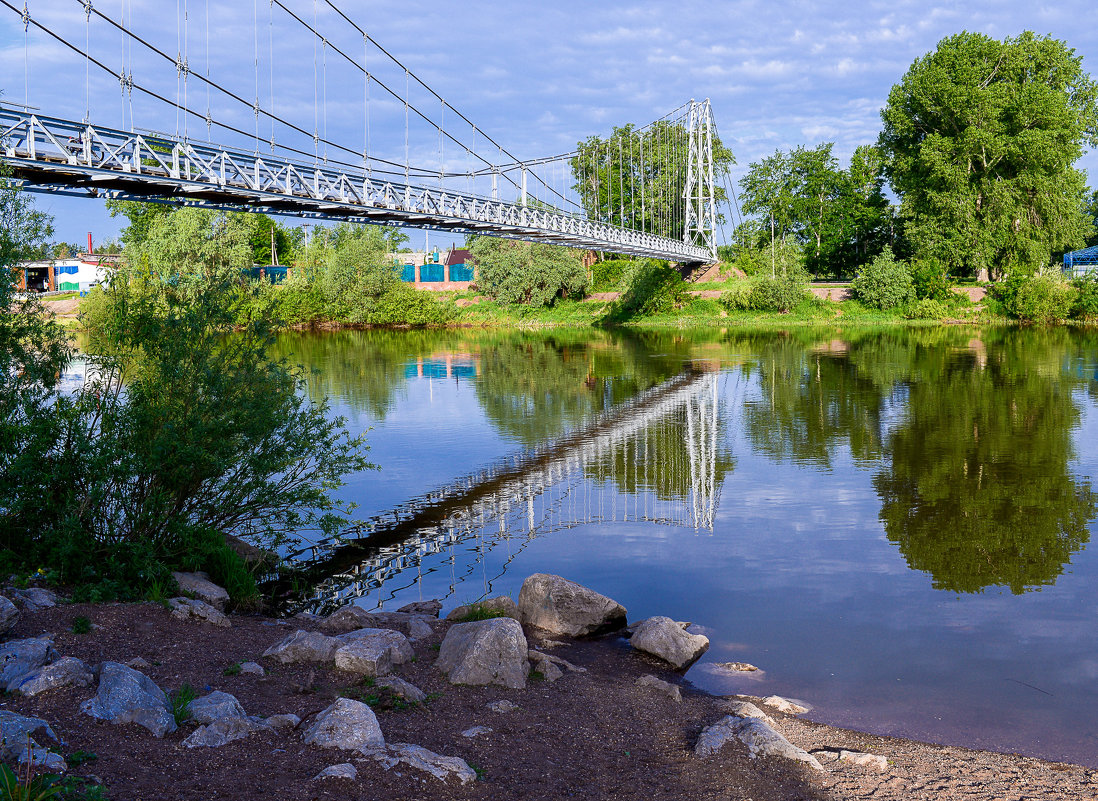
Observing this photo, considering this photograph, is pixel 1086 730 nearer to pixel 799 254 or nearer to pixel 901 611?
pixel 901 611

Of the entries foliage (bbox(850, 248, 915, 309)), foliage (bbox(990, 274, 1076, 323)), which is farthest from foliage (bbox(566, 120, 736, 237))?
foliage (bbox(990, 274, 1076, 323))

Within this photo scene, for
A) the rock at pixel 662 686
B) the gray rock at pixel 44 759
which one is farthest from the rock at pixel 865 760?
the gray rock at pixel 44 759

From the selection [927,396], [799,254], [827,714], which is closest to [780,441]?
[927,396]

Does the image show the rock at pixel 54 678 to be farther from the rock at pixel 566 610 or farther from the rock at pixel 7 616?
the rock at pixel 566 610

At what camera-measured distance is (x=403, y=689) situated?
6.57 meters

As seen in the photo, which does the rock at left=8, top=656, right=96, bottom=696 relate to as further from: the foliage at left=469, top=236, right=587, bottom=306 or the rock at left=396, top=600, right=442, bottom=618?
the foliage at left=469, top=236, right=587, bottom=306

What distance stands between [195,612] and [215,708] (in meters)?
2.79

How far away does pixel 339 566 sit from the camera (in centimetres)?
1152

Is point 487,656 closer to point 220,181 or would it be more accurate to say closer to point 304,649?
point 304,649

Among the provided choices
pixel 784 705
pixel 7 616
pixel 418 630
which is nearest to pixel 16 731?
pixel 7 616

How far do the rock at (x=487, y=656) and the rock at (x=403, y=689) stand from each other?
16.7 inches

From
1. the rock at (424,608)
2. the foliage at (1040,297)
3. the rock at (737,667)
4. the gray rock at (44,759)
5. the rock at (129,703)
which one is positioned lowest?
the rock at (737,667)

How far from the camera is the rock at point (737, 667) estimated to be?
27.5 ft

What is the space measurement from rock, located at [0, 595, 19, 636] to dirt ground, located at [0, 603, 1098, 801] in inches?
11.1
